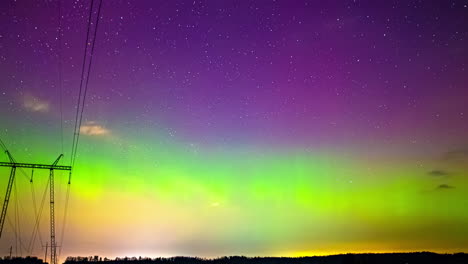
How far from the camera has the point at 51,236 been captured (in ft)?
330

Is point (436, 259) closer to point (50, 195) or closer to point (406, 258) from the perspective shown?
point (406, 258)

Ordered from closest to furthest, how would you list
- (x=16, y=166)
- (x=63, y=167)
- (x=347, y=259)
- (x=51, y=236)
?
(x=16, y=166) < (x=63, y=167) < (x=347, y=259) < (x=51, y=236)

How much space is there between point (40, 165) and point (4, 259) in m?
153

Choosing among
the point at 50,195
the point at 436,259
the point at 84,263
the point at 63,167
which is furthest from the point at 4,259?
the point at 436,259

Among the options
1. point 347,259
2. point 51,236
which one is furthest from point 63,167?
point 347,259

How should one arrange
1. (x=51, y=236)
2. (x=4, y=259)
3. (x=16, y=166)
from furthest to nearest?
(x=4, y=259) < (x=51, y=236) < (x=16, y=166)

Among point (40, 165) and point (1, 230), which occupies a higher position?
point (40, 165)

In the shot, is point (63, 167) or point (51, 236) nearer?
point (63, 167)

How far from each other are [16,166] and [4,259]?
500 feet

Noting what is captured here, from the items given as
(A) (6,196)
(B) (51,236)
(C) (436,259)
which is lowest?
(C) (436,259)

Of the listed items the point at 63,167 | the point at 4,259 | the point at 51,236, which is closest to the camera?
the point at 63,167

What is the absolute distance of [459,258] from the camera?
189 m

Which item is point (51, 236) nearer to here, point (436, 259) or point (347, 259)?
point (347, 259)

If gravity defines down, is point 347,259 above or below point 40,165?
below
